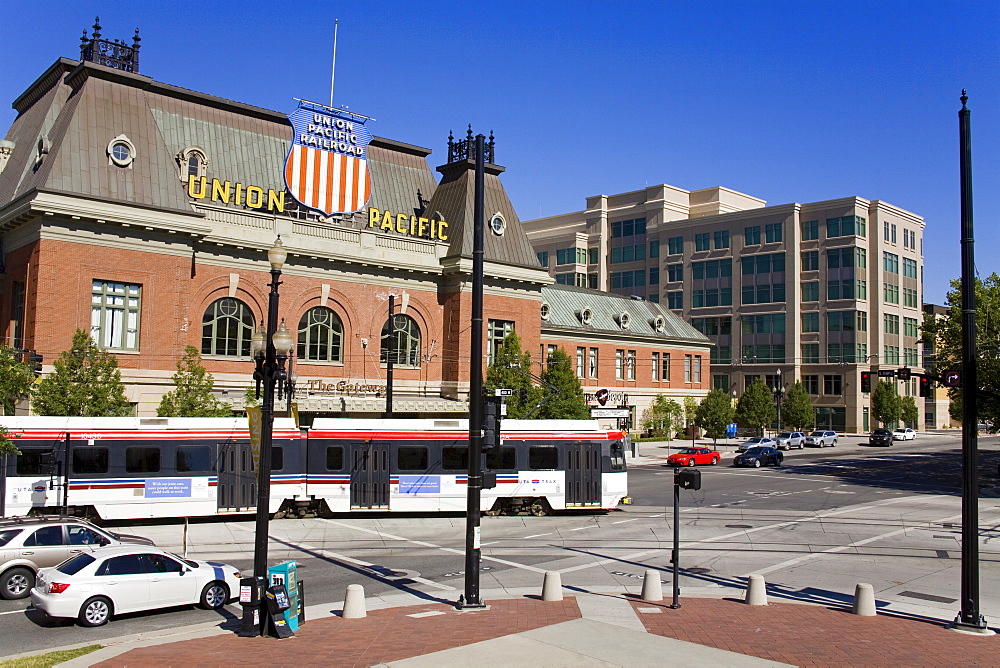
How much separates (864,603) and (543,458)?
14.4 meters

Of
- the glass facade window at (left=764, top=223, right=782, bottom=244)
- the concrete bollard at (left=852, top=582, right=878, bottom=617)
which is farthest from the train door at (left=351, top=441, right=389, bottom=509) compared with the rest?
the glass facade window at (left=764, top=223, right=782, bottom=244)

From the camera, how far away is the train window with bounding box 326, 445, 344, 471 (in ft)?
89.8

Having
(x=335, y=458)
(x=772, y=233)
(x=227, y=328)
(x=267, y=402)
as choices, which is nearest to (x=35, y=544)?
(x=267, y=402)

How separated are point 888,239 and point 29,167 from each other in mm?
82171

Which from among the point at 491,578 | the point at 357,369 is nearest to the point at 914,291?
the point at 357,369

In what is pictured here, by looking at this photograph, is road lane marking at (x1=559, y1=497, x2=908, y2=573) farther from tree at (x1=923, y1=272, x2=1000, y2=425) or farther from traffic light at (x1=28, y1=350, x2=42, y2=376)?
traffic light at (x1=28, y1=350, x2=42, y2=376)

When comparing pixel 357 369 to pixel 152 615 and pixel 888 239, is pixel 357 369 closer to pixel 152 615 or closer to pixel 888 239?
pixel 152 615

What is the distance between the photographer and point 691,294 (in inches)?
3873

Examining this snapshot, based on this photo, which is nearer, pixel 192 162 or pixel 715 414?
pixel 192 162

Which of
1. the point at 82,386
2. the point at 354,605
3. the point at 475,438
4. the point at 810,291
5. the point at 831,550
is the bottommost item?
the point at 831,550

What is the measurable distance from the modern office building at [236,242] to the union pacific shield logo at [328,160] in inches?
3.0

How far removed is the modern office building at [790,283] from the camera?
3526 inches

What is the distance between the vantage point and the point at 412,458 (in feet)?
92.0

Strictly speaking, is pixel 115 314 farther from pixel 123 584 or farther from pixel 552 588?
pixel 552 588
